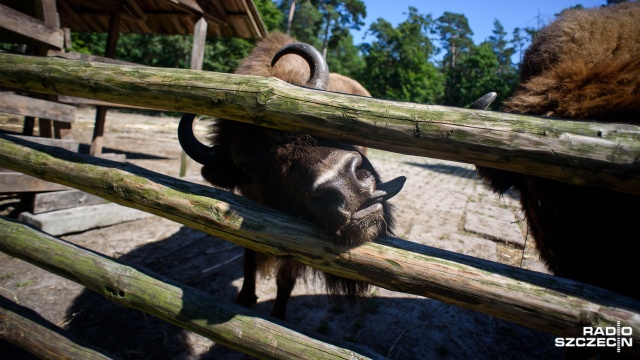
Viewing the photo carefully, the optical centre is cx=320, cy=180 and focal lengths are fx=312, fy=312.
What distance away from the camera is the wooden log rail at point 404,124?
3.67ft

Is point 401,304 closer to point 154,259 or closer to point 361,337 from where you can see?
point 361,337

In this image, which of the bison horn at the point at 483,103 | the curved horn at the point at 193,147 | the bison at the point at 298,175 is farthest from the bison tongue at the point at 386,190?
the curved horn at the point at 193,147

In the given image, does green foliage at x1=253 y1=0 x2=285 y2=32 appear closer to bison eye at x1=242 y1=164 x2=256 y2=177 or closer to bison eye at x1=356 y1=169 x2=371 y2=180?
bison eye at x1=242 y1=164 x2=256 y2=177

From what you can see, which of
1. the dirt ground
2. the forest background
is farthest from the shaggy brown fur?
the forest background

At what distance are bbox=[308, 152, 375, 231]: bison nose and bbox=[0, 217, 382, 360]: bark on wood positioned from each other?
0.60 metres

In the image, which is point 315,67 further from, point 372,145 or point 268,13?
point 268,13

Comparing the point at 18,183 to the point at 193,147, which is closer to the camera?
the point at 193,147

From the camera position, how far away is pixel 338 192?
4.57ft

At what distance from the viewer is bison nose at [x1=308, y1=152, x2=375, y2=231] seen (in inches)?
54.8

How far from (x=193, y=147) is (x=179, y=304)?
1312 millimetres

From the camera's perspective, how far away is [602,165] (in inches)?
43.2

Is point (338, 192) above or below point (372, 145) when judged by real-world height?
below

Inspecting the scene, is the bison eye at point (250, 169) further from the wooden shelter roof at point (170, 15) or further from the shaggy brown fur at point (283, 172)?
the wooden shelter roof at point (170, 15)

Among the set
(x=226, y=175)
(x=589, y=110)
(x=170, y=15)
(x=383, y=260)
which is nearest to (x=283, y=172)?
(x=383, y=260)
